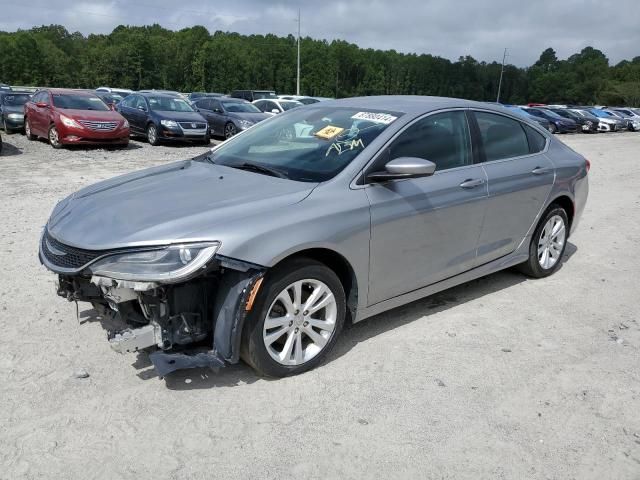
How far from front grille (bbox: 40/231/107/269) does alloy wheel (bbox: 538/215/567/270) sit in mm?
4005

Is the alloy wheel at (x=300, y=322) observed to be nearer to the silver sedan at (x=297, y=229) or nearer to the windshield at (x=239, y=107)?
the silver sedan at (x=297, y=229)

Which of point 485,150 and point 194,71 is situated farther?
point 194,71

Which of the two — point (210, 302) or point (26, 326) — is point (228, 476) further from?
point (26, 326)

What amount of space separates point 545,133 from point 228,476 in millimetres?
4433

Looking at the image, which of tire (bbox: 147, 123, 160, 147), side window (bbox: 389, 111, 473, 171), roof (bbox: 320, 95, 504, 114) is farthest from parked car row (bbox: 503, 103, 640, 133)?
side window (bbox: 389, 111, 473, 171)

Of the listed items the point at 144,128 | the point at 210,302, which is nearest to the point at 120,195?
the point at 210,302

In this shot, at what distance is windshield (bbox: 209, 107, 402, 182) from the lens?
3.82 m

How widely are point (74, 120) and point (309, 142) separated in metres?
11.9

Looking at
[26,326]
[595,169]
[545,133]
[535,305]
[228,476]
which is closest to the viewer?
[228,476]

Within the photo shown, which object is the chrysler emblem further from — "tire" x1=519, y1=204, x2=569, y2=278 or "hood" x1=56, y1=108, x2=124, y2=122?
"hood" x1=56, y1=108, x2=124, y2=122

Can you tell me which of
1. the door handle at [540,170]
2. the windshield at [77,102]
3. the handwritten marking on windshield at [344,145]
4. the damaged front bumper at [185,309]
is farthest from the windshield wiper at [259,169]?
the windshield at [77,102]

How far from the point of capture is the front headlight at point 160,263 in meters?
2.96

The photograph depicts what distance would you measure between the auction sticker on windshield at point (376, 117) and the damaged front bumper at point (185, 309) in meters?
1.58

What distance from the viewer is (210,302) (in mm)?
3262
